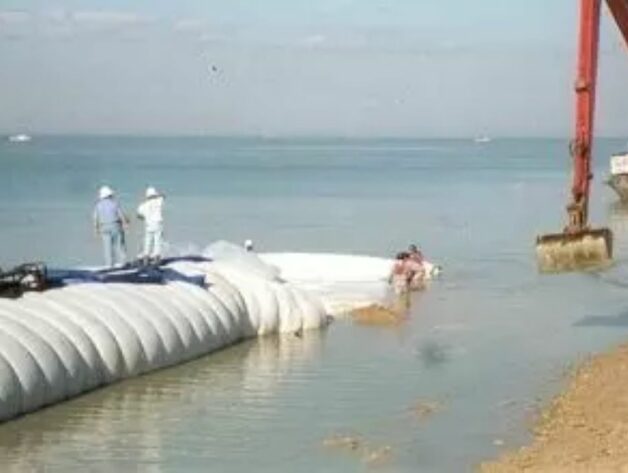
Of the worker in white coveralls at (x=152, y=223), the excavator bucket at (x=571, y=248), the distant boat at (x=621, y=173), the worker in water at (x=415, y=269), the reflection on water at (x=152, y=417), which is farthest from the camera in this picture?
the distant boat at (x=621, y=173)

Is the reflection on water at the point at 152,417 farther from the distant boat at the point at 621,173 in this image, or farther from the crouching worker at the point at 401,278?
the distant boat at the point at 621,173

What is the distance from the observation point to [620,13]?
2147 centimetres

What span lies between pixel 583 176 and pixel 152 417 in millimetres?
7030

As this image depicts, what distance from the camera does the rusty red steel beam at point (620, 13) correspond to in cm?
2131

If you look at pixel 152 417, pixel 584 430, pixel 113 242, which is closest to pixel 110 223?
pixel 113 242

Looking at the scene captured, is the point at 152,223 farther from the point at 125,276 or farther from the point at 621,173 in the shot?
the point at 621,173

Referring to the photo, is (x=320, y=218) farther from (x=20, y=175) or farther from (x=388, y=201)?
(x=20, y=175)

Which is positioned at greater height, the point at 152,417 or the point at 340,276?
the point at 340,276

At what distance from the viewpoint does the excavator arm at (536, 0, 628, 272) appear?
2020 cm

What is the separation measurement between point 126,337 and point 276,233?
129 feet

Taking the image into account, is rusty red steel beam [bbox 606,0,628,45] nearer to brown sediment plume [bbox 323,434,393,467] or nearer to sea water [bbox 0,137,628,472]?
sea water [bbox 0,137,628,472]

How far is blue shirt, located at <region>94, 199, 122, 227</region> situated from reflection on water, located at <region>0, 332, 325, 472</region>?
3.67m

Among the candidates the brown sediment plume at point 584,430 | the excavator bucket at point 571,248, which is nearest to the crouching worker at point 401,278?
the brown sediment plume at point 584,430

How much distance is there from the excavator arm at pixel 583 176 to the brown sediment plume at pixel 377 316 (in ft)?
23.3
